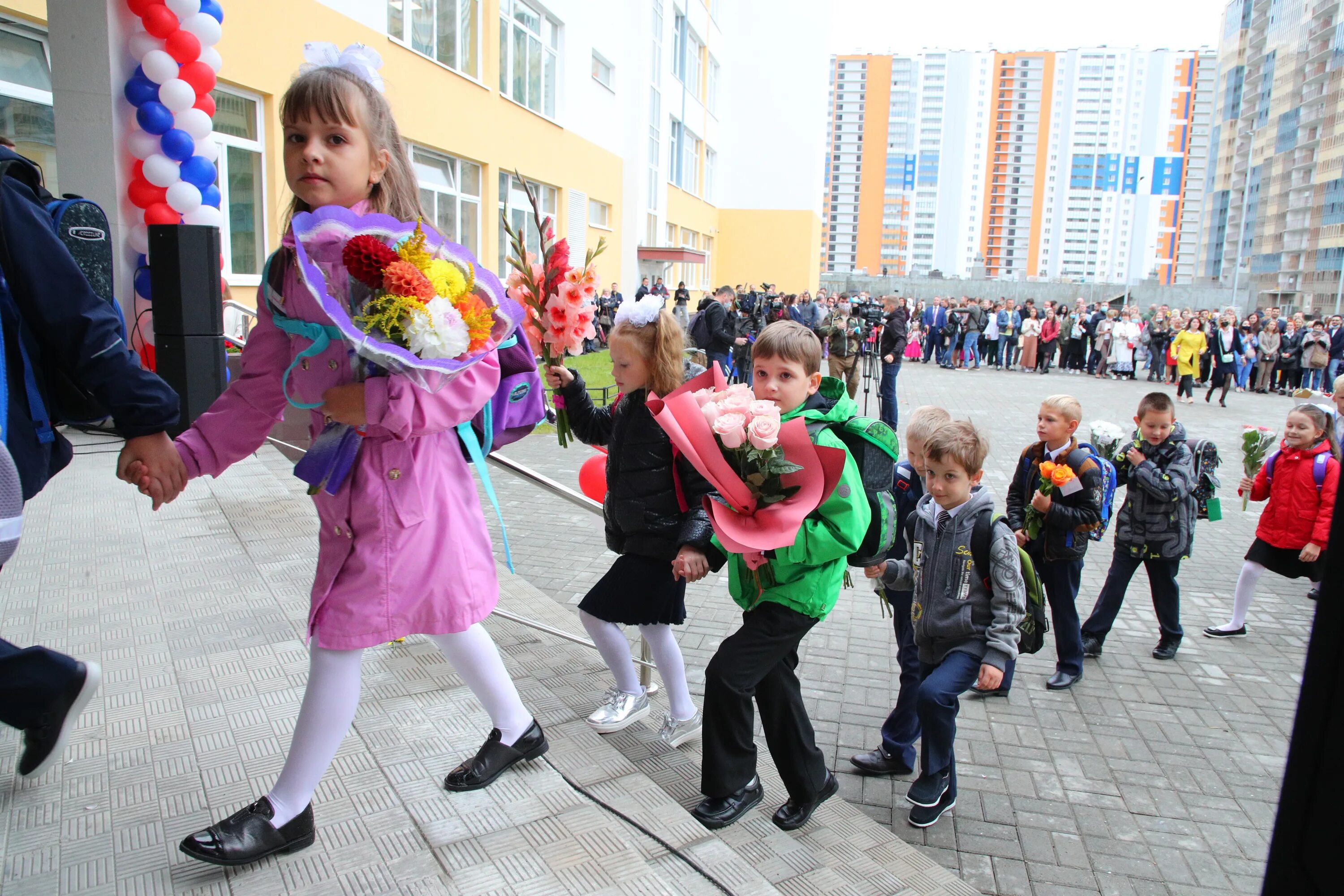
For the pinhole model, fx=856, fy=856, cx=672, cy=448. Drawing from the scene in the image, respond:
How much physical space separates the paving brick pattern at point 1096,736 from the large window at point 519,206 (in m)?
13.0

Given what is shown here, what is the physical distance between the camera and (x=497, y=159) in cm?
1836

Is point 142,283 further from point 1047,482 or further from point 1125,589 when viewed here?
point 1125,589

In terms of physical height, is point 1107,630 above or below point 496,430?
below

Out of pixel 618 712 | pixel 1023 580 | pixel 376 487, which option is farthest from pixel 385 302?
pixel 1023 580

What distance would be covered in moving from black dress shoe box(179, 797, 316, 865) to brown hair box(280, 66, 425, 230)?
149 centimetres

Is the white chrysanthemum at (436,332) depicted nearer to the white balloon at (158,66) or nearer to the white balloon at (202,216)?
the white balloon at (202,216)

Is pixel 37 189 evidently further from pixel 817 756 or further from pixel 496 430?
pixel 817 756

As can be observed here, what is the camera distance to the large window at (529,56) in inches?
731

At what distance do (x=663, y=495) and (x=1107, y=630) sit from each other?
317 centimetres

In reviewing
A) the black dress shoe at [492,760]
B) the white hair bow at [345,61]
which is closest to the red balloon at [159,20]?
the white hair bow at [345,61]

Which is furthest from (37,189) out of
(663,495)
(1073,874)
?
(1073,874)

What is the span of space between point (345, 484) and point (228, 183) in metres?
10.6

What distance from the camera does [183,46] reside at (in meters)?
7.64

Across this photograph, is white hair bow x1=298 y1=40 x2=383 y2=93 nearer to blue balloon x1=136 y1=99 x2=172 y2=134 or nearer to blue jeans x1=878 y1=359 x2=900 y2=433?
blue balloon x1=136 y1=99 x2=172 y2=134
